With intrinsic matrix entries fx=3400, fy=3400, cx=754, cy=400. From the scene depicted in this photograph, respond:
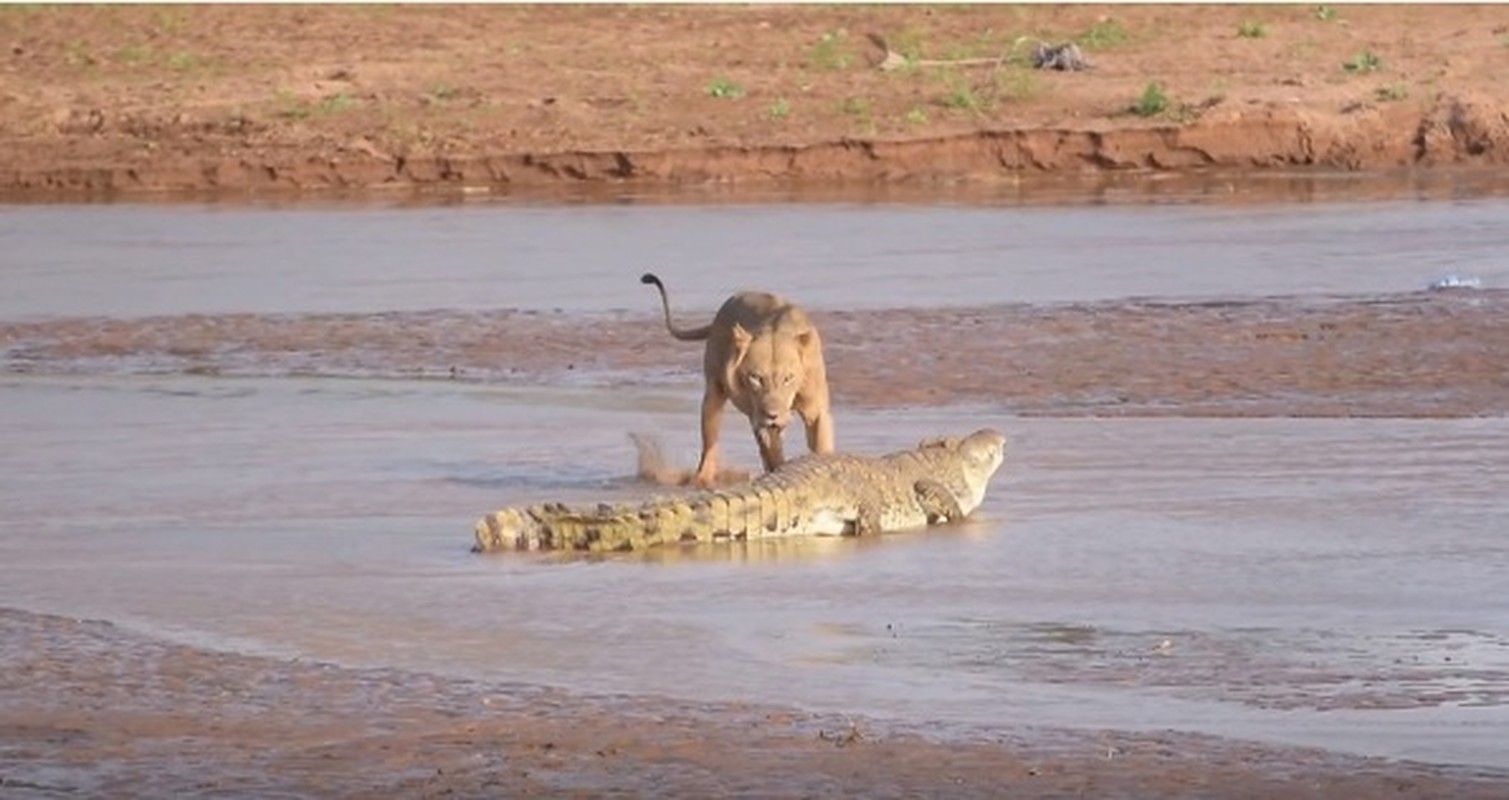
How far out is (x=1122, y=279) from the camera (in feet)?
72.7

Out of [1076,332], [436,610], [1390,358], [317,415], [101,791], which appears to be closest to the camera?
[101,791]

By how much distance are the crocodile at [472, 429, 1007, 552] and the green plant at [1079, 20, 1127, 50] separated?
23.4 metres

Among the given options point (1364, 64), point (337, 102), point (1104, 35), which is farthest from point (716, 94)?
point (1364, 64)

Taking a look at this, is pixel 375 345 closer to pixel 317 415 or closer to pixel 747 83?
pixel 317 415

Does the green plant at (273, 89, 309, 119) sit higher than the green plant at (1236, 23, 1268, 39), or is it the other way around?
the green plant at (1236, 23, 1268, 39)

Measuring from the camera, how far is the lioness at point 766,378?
13547 mm

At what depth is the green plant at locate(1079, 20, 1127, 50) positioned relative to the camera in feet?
118

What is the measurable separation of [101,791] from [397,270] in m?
16.2

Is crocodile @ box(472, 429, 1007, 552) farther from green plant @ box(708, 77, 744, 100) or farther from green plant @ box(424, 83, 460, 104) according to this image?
green plant @ box(424, 83, 460, 104)

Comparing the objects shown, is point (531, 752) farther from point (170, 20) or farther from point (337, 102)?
point (170, 20)

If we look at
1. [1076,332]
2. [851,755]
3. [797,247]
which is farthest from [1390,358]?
[851,755]

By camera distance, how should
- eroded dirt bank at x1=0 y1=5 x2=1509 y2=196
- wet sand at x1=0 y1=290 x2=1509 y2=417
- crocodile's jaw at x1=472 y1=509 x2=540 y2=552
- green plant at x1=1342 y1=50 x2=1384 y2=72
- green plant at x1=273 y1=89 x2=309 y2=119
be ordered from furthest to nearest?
green plant at x1=1342 y1=50 x2=1384 y2=72 → green plant at x1=273 y1=89 x2=309 y2=119 → eroded dirt bank at x1=0 y1=5 x2=1509 y2=196 → wet sand at x1=0 y1=290 x2=1509 y2=417 → crocodile's jaw at x1=472 y1=509 x2=540 y2=552

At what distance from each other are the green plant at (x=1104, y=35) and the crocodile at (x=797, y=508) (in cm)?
2339

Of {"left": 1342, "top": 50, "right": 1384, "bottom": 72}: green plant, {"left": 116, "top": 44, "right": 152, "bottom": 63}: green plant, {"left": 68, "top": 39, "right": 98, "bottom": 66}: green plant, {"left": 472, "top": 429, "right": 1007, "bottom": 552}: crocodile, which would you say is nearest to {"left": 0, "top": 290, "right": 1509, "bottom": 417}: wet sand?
{"left": 472, "top": 429, "right": 1007, "bottom": 552}: crocodile
